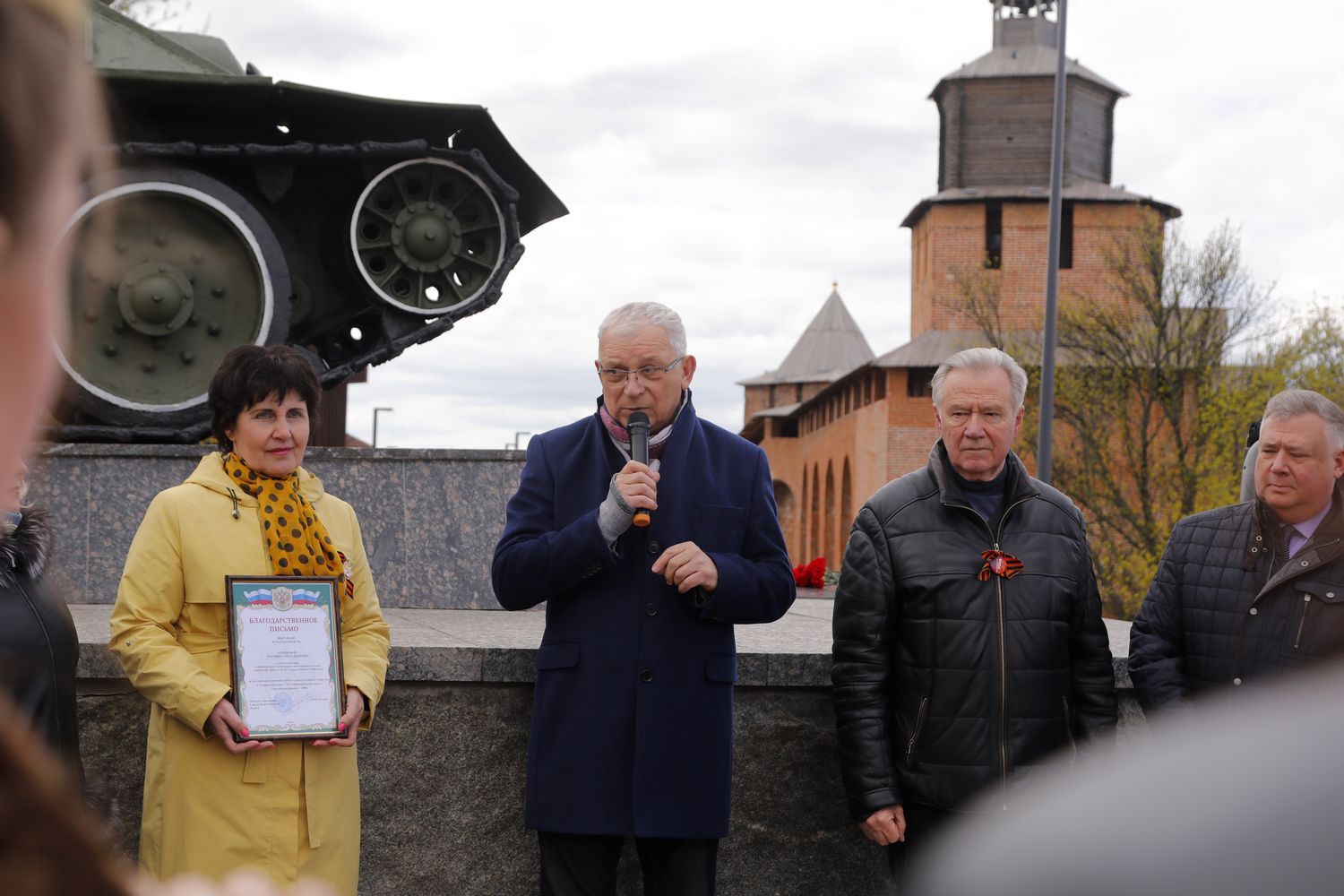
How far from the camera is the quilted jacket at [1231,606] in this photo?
421 centimetres

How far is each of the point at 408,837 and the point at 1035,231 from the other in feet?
171

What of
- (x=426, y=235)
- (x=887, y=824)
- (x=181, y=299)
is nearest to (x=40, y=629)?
(x=887, y=824)

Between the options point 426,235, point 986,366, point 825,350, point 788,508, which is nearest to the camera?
point 986,366

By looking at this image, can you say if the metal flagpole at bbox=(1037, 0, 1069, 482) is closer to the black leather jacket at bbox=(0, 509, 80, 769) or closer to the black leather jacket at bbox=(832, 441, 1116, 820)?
the black leather jacket at bbox=(832, 441, 1116, 820)

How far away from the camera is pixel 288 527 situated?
4.08m

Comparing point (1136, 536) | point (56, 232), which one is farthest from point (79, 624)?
point (1136, 536)

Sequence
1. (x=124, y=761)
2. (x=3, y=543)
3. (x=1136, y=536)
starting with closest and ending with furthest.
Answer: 1. (x=3, y=543)
2. (x=124, y=761)
3. (x=1136, y=536)

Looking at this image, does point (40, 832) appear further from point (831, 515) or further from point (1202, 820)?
point (831, 515)

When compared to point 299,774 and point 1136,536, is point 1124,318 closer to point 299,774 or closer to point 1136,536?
point 1136,536

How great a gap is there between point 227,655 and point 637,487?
1161 mm

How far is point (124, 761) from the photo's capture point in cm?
484

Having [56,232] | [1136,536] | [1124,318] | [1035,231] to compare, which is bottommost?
[1136,536]

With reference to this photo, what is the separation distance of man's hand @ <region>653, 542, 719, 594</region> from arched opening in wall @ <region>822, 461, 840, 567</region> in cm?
6118

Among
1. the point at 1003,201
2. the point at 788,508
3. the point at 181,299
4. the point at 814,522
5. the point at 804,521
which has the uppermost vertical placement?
the point at 1003,201
